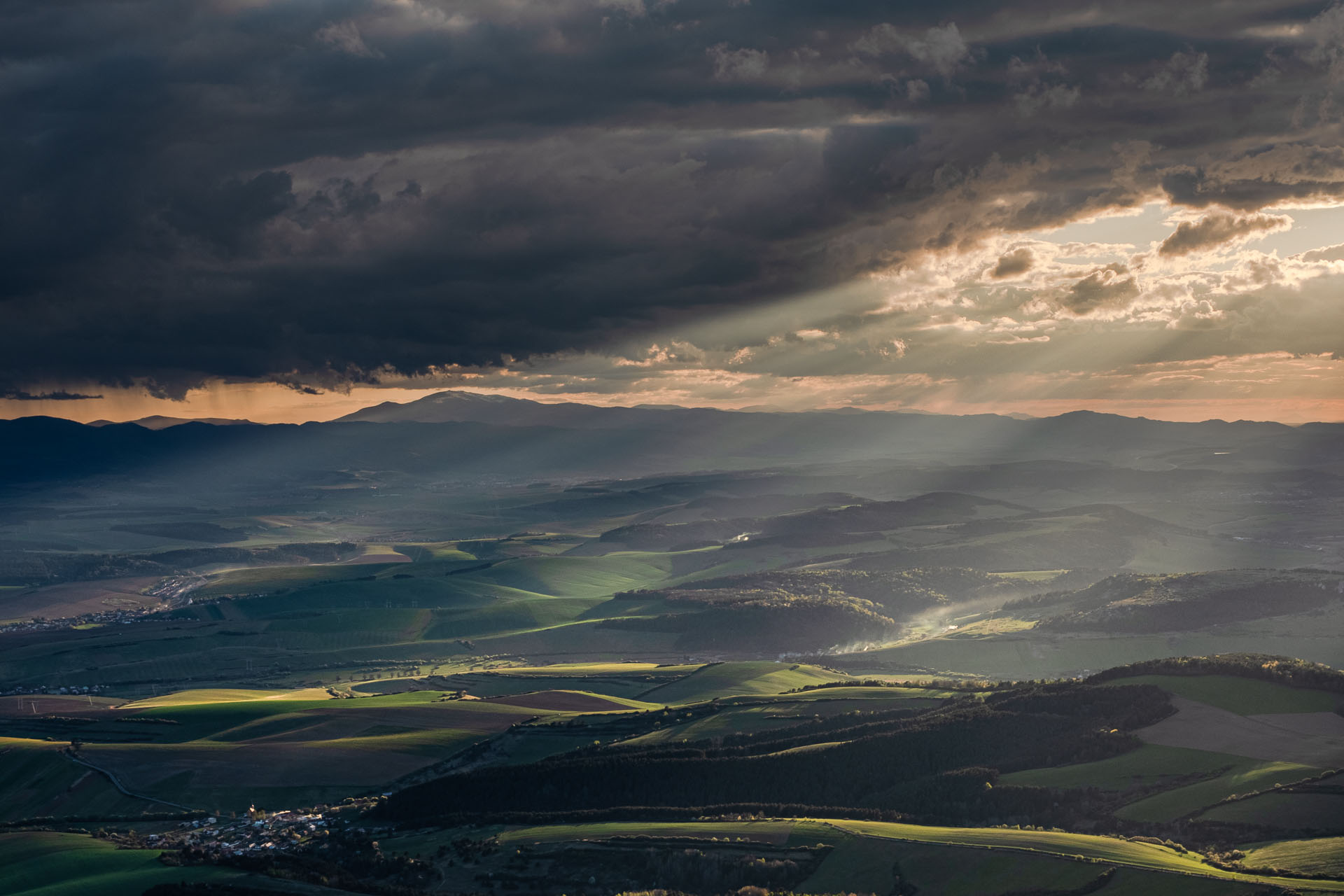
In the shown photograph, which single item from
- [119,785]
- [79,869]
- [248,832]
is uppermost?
[79,869]

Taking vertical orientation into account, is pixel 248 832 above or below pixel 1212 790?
below

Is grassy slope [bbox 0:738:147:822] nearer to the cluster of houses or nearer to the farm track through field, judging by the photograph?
the farm track through field

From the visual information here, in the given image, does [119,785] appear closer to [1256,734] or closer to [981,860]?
[981,860]

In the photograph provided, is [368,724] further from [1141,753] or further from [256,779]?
[1141,753]

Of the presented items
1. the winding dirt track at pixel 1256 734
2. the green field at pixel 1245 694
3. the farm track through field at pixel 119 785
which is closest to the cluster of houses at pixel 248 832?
the farm track through field at pixel 119 785

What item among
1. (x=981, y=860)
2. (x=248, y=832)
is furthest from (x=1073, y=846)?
(x=248, y=832)

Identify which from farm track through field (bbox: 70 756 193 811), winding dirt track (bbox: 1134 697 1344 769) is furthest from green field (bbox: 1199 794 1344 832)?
farm track through field (bbox: 70 756 193 811)

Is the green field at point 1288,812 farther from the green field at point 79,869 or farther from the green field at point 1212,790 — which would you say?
the green field at point 79,869

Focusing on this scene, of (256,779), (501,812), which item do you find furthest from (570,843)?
(256,779)
